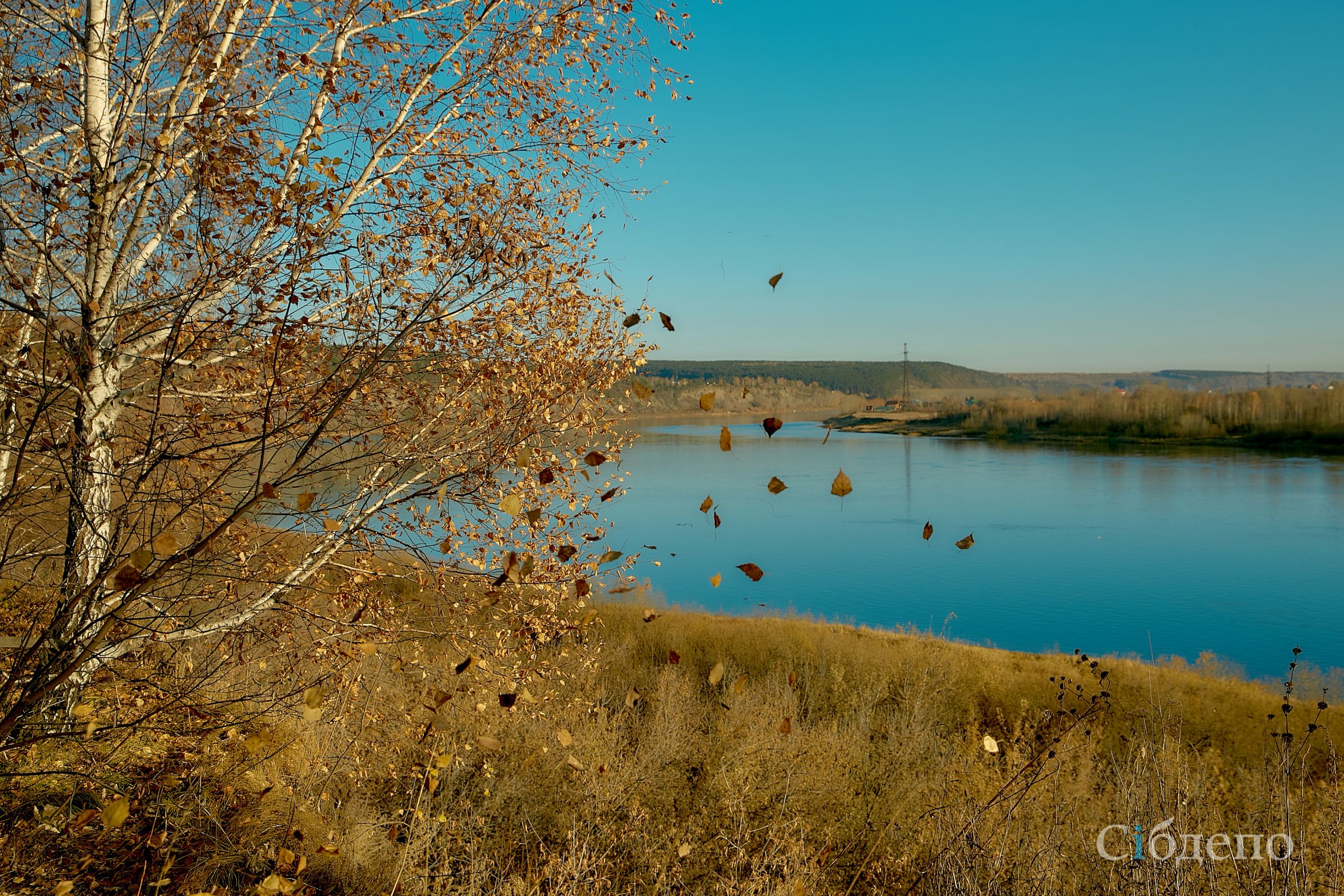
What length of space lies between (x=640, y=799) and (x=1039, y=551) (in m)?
22.3

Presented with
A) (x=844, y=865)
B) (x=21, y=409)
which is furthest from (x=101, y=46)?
(x=844, y=865)

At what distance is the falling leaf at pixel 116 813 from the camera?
2102 millimetres

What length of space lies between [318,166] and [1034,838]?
5744mm

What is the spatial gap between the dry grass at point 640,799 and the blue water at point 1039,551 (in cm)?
356

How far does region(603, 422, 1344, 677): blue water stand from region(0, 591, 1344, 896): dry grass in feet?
11.7

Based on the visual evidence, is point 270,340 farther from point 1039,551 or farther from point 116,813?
point 1039,551

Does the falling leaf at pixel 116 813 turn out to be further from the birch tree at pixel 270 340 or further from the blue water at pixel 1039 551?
the blue water at pixel 1039 551

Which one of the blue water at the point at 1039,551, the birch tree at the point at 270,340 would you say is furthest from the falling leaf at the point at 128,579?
the blue water at the point at 1039,551

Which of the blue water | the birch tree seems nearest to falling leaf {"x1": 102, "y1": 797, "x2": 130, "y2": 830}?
the birch tree

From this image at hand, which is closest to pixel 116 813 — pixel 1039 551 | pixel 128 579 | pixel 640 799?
pixel 128 579

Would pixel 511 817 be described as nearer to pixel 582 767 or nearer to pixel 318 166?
pixel 582 767

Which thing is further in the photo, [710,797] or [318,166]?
[710,797]

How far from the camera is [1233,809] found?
8195mm

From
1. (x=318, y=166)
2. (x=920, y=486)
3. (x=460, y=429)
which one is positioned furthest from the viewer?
(x=920, y=486)
